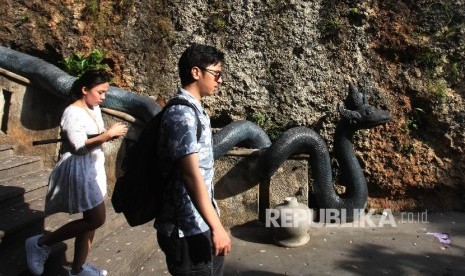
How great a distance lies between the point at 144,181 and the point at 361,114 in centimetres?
384

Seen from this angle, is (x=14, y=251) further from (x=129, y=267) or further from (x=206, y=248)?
(x=206, y=248)

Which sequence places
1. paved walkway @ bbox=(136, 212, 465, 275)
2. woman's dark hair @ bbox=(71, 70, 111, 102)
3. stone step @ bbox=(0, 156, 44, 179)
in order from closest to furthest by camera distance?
woman's dark hair @ bbox=(71, 70, 111, 102)
paved walkway @ bbox=(136, 212, 465, 275)
stone step @ bbox=(0, 156, 44, 179)

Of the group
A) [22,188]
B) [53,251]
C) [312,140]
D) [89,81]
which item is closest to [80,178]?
[89,81]

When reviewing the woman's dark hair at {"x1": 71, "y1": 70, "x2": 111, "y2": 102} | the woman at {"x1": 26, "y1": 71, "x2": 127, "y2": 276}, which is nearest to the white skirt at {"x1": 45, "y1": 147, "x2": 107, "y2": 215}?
the woman at {"x1": 26, "y1": 71, "x2": 127, "y2": 276}

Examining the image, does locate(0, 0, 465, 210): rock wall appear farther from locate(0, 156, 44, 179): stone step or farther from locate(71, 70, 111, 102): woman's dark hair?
locate(71, 70, 111, 102): woman's dark hair

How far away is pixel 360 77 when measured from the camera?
20.1 ft

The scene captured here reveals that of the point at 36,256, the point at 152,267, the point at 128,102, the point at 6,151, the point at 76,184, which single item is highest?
the point at 128,102

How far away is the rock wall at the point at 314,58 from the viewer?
5.91 metres

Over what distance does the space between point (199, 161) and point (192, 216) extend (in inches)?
11.5

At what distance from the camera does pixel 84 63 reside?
6.26 meters

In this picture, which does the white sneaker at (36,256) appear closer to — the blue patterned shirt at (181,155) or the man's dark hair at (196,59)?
the blue patterned shirt at (181,155)

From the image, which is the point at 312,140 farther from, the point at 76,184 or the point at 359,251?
the point at 76,184

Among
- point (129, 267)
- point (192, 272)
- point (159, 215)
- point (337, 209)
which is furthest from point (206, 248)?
point (337, 209)

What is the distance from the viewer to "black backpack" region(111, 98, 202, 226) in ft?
7.00
